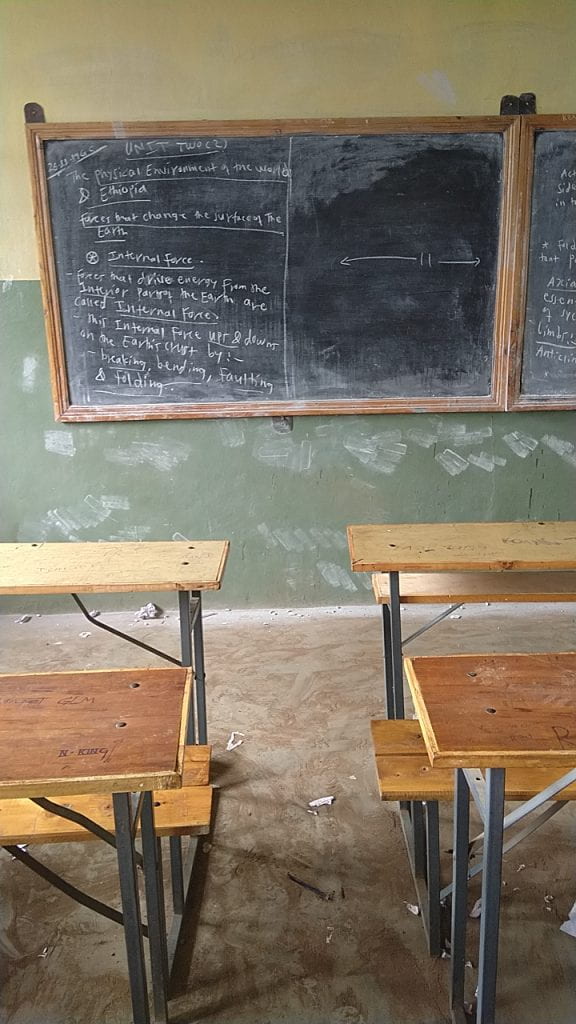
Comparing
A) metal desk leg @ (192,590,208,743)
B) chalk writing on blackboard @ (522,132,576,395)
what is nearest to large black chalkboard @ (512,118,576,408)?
chalk writing on blackboard @ (522,132,576,395)

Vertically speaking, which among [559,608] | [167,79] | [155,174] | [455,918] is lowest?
[559,608]

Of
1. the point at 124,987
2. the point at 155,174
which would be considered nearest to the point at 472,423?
the point at 155,174

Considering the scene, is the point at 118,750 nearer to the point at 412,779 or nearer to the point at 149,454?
the point at 412,779

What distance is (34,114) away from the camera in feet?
10.2

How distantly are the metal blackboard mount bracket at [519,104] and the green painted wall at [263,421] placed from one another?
47 mm

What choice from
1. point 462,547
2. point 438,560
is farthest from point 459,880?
point 462,547

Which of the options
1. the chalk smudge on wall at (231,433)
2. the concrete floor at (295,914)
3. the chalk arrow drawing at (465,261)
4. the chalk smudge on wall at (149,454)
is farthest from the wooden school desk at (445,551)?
the chalk arrow drawing at (465,261)

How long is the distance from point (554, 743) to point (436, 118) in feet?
9.76

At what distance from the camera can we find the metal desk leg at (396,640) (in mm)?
2037

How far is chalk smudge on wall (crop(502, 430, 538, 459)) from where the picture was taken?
353 centimetres

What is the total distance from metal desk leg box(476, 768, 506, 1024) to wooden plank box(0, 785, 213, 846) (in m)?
0.59

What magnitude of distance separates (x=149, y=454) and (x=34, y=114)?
5.26 ft

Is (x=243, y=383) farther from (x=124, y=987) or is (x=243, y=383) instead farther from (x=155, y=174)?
(x=124, y=987)

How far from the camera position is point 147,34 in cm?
308
